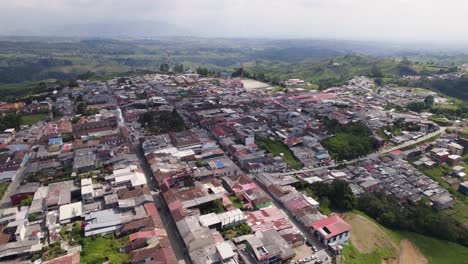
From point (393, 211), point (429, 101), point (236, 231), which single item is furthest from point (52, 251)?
point (429, 101)

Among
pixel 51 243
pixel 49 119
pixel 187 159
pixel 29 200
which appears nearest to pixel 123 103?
pixel 49 119

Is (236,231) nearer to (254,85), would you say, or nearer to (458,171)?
(458,171)

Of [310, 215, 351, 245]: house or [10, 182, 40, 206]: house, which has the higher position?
[10, 182, 40, 206]: house

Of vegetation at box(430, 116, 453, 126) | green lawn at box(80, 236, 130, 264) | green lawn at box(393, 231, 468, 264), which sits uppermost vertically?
vegetation at box(430, 116, 453, 126)

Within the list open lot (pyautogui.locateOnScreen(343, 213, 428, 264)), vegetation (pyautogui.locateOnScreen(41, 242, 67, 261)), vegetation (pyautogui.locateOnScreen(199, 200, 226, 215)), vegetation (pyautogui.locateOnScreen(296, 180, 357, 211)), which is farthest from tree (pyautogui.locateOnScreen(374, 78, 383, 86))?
vegetation (pyautogui.locateOnScreen(41, 242, 67, 261))

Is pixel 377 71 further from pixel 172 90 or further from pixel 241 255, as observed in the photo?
pixel 241 255

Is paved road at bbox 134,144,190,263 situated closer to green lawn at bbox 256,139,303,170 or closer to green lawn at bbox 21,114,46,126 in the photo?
green lawn at bbox 256,139,303,170

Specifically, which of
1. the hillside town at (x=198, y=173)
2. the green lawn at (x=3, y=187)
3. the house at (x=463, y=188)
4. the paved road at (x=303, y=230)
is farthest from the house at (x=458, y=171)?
the green lawn at (x=3, y=187)

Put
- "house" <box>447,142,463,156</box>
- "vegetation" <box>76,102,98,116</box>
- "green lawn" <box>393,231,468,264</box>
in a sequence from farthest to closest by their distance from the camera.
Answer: "vegetation" <box>76,102,98,116</box> → "house" <box>447,142,463,156</box> → "green lawn" <box>393,231,468,264</box>
